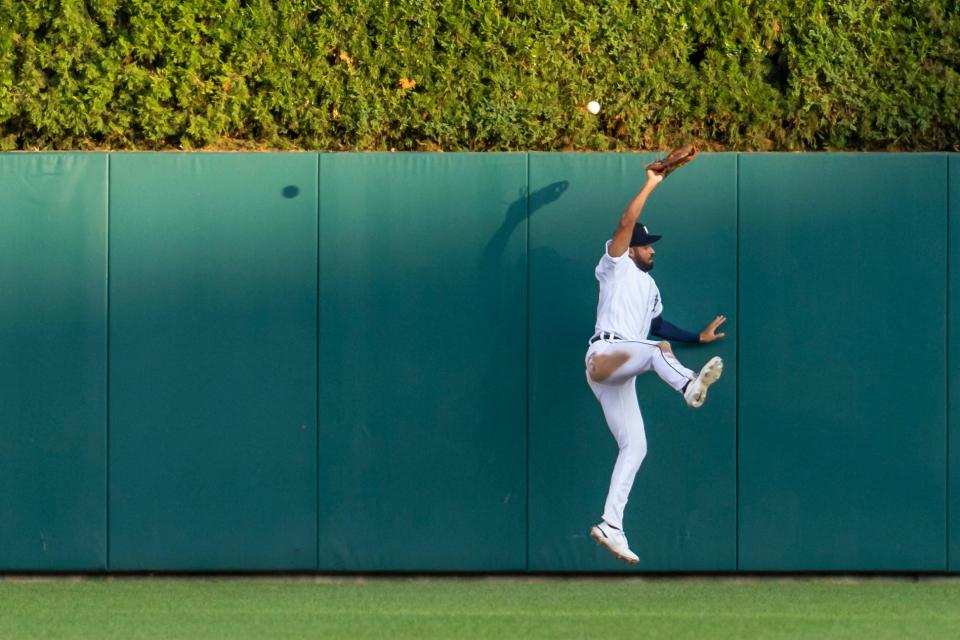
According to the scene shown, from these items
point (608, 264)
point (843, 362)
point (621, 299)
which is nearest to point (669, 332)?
point (621, 299)

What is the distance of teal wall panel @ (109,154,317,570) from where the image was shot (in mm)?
8000

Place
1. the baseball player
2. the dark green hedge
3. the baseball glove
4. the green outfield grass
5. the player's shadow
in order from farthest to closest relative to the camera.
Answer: the dark green hedge
the player's shadow
the baseball player
the baseball glove
the green outfield grass

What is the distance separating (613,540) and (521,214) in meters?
1.91

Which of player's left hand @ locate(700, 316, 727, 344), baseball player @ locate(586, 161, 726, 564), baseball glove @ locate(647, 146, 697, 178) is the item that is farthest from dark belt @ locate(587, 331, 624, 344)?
baseball glove @ locate(647, 146, 697, 178)

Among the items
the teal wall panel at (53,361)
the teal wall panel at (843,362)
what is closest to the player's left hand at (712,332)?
the teal wall panel at (843,362)

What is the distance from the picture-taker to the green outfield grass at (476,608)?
6.59m

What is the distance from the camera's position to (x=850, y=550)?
26.5ft

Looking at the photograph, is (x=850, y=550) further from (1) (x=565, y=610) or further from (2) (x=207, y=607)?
(2) (x=207, y=607)

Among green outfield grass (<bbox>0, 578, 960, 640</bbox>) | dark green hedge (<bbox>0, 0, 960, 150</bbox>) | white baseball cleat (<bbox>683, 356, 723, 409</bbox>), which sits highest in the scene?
dark green hedge (<bbox>0, 0, 960, 150</bbox>)

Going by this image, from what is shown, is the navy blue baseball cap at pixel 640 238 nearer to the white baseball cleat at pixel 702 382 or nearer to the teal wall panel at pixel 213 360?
the white baseball cleat at pixel 702 382

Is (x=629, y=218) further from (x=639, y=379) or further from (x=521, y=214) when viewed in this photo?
(x=639, y=379)

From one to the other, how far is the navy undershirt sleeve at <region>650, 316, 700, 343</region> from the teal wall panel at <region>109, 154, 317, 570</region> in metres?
1.95

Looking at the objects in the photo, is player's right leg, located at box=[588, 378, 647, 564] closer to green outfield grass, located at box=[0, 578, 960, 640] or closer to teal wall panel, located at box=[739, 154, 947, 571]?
green outfield grass, located at box=[0, 578, 960, 640]

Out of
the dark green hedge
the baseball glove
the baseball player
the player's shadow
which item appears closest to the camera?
the baseball glove
